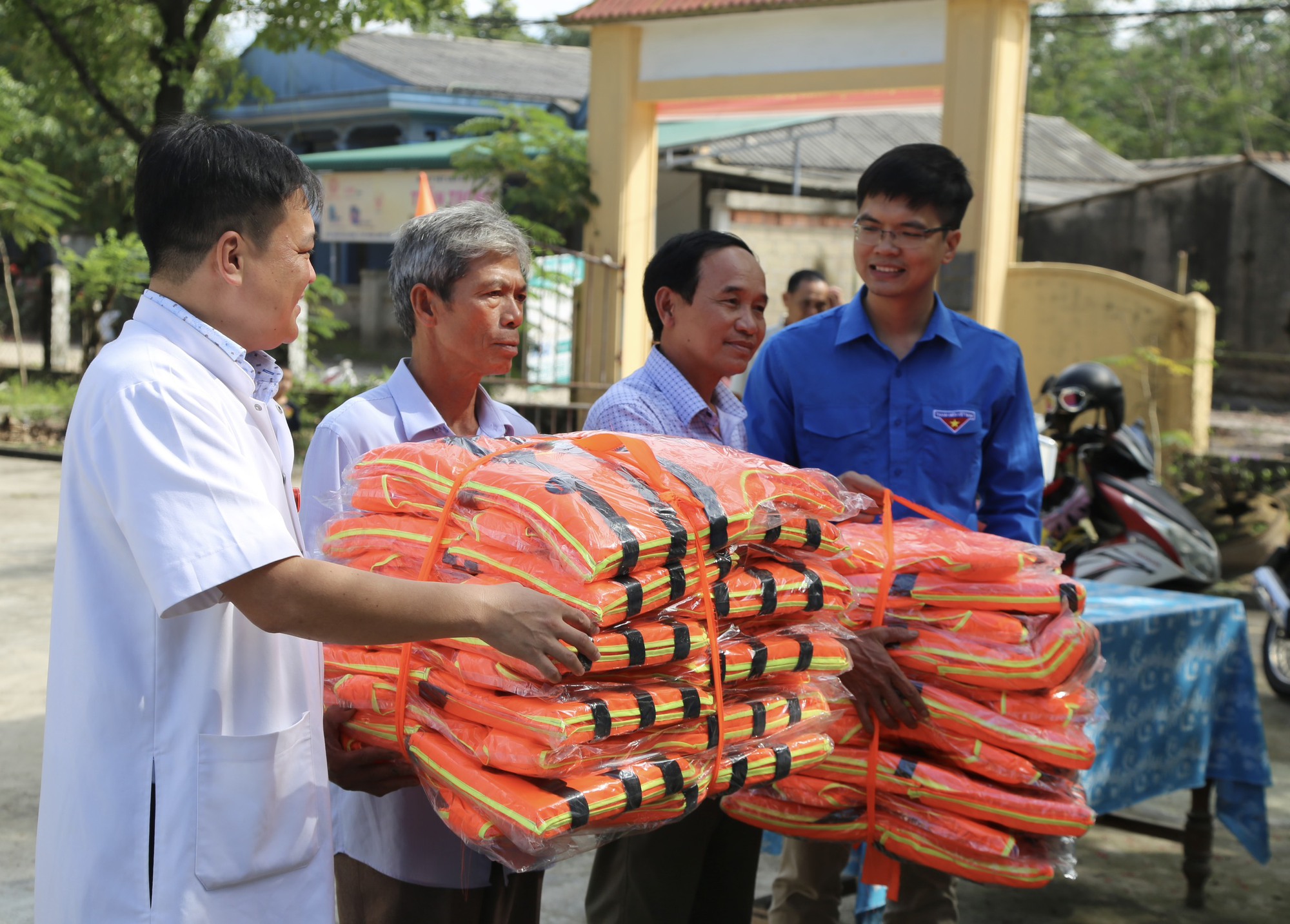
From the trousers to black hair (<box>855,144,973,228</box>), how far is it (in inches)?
53.1

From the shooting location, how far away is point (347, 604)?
146 cm

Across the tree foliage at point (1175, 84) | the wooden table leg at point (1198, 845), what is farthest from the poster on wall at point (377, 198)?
the tree foliage at point (1175, 84)

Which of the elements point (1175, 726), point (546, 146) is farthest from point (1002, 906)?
point (546, 146)

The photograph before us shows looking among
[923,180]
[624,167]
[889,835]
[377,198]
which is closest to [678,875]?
[889,835]

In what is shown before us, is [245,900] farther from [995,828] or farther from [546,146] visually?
A: [546,146]

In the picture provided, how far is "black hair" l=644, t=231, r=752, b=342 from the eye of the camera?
7.89 feet

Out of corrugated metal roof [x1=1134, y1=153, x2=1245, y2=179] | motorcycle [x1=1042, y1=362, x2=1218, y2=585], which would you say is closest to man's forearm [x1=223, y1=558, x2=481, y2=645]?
motorcycle [x1=1042, y1=362, x2=1218, y2=585]

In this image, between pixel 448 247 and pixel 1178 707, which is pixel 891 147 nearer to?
pixel 1178 707

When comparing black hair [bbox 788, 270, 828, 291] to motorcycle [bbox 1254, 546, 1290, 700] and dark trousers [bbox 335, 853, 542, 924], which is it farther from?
dark trousers [bbox 335, 853, 542, 924]

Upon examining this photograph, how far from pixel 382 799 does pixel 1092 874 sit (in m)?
2.66

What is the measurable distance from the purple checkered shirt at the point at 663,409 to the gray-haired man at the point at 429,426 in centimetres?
19

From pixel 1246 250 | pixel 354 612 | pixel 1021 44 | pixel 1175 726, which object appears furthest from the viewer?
pixel 1246 250

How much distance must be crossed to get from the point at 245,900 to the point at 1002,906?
269cm

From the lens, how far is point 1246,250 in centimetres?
1593
